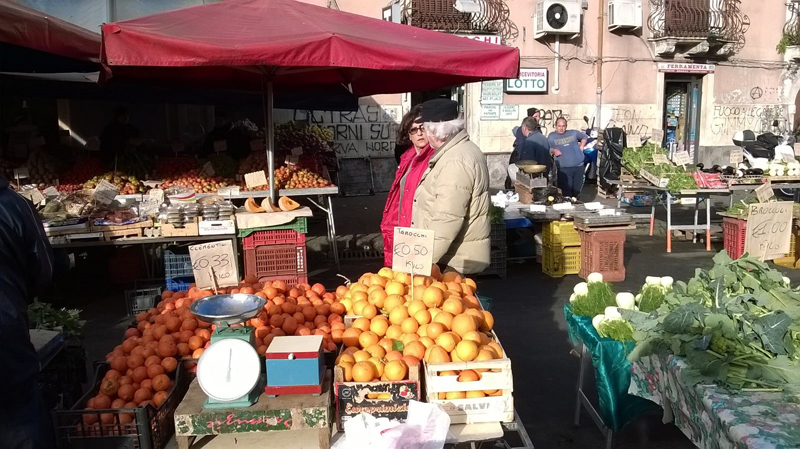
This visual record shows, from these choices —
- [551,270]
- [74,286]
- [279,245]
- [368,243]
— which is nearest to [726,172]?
[551,270]

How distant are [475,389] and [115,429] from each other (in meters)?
1.48

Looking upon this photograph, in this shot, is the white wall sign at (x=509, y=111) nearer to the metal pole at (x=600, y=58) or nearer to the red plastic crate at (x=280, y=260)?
the metal pole at (x=600, y=58)

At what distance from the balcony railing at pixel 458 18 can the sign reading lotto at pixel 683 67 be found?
4375mm

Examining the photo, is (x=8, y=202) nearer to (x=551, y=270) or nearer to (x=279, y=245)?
(x=279, y=245)

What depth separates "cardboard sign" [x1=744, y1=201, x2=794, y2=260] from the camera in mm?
5707

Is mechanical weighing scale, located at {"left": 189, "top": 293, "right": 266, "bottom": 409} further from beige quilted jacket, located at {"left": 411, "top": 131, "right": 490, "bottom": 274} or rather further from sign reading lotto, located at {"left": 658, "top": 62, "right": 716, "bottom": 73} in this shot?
sign reading lotto, located at {"left": 658, "top": 62, "right": 716, "bottom": 73}

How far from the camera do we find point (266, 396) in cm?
249

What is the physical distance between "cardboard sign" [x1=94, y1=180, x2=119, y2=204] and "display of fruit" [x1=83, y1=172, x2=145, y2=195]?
0.70 m

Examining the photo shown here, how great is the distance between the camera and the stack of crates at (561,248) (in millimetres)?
7344

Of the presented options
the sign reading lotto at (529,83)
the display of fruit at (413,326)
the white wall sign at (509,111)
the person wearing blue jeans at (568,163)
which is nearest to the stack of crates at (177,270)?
the display of fruit at (413,326)

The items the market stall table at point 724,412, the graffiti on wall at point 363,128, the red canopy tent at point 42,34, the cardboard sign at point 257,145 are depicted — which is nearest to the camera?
the market stall table at point 724,412

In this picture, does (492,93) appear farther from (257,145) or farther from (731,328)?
(731,328)

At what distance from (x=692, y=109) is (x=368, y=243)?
44.1 ft

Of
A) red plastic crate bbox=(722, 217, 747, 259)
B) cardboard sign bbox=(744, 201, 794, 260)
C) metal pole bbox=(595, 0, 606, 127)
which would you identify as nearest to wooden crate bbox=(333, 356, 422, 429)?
→ cardboard sign bbox=(744, 201, 794, 260)
